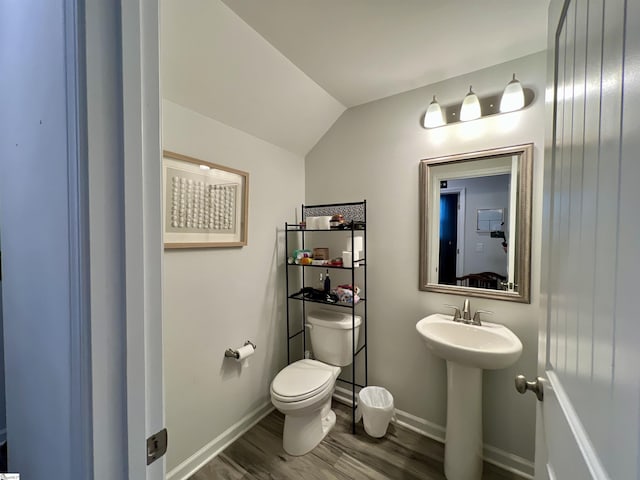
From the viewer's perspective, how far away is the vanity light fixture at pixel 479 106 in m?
1.44

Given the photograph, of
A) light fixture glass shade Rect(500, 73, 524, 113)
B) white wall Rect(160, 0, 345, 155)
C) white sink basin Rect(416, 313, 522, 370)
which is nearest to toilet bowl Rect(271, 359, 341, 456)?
white sink basin Rect(416, 313, 522, 370)

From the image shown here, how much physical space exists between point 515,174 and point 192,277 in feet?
6.65

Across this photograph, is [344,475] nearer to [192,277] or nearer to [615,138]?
[192,277]

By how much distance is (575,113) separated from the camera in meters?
0.54

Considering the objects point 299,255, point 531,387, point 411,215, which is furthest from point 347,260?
point 531,387

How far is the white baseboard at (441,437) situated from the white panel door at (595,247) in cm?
121

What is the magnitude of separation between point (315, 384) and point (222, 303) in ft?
2.65

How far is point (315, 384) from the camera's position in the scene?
1.65 metres

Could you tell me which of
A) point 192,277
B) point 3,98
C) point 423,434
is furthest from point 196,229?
point 423,434

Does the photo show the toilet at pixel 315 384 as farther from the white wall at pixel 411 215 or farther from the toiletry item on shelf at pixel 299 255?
the toiletry item on shelf at pixel 299 255

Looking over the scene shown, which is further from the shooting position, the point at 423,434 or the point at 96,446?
the point at 423,434

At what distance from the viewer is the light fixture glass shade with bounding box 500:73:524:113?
1431 mm

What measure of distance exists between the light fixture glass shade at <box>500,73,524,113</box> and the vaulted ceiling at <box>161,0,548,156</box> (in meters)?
0.19

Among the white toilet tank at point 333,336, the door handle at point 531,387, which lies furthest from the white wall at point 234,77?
the door handle at point 531,387
